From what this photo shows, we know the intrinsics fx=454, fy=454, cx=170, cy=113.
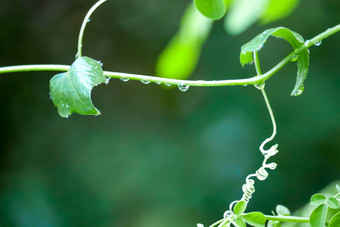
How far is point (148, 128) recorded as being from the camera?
5.91 ft

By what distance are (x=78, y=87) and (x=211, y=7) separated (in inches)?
4.1

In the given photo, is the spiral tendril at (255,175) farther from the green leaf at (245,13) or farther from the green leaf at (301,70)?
the green leaf at (245,13)

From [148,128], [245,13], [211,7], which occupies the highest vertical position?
[148,128]

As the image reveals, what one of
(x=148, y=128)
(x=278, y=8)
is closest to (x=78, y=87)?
(x=278, y=8)

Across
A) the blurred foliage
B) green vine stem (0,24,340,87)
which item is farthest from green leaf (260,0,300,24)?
green vine stem (0,24,340,87)

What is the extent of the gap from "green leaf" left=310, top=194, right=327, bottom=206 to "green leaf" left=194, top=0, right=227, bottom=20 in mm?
137

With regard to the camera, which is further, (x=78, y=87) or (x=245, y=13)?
(x=245, y=13)

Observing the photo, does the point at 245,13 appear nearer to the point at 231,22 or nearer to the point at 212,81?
the point at 231,22

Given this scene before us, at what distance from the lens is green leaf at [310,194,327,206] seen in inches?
11.6

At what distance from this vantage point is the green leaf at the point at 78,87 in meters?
0.28

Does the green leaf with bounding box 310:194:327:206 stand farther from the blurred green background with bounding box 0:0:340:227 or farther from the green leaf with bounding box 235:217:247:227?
the blurred green background with bounding box 0:0:340:227

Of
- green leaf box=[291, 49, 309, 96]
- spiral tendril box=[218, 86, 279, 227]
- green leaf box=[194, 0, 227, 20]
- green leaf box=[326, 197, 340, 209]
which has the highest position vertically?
green leaf box=[194, 0, 227, 20]

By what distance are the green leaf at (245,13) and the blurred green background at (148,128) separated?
1090 millimetres

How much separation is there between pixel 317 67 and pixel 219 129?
411 mm
